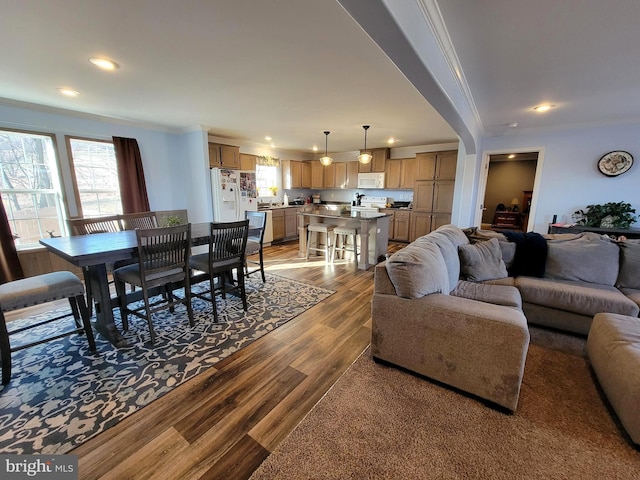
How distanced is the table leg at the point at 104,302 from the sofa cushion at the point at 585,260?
4136mm

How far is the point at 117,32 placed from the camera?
69.5 inches

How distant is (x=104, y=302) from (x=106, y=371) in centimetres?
64

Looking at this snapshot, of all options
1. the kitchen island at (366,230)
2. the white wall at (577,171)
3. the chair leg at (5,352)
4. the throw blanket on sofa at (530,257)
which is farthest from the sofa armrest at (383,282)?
the white wall at (577,171)

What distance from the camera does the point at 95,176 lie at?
13.3ft

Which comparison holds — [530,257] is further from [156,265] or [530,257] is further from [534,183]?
[156,265]

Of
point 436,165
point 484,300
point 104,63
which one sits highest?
point 104,63

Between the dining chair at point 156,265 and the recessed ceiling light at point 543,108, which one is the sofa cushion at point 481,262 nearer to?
the recessed ceiling light at point 543,108

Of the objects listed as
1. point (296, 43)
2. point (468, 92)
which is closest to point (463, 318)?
point (296, 43)

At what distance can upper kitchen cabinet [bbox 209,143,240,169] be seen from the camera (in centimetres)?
A: 500

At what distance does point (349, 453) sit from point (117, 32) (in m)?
2.97

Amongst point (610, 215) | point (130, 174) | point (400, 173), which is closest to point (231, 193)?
point (130, 174)

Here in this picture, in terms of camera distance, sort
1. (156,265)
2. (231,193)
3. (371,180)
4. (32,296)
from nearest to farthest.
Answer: (32,296), (156,265), (231,193), (371,180)

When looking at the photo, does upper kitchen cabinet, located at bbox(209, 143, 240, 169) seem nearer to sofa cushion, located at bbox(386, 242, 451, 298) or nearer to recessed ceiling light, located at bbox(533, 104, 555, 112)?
sofa cushion, located at bbox(386, 242, 451, 298)

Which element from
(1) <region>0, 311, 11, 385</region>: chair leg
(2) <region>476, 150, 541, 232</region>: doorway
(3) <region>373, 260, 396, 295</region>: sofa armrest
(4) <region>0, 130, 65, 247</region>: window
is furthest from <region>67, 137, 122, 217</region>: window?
(2) <region>476, 150, 541, 232</region>: doorway
